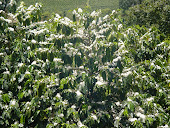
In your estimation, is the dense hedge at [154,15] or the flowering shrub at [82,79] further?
the dense hedge at [154,15]

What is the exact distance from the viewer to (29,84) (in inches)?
126

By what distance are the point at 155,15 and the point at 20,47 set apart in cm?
876

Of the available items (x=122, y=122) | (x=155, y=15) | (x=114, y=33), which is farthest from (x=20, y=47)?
(x=155, y=15)

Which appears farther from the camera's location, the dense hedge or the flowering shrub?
the dense hedge

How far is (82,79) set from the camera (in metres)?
3.07

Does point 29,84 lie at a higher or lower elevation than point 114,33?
lower

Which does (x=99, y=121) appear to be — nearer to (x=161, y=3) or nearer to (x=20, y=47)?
(x=20, y=47)

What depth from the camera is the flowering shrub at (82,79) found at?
9.71 feet

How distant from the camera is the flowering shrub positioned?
2.96 meters

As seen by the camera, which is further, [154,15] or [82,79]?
[154,15]

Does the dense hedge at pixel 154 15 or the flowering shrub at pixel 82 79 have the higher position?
the dense hedge at pixel 154 15

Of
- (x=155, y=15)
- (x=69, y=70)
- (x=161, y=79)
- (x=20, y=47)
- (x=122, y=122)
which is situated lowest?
(x=122, y=122)

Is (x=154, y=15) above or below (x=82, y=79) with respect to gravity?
above

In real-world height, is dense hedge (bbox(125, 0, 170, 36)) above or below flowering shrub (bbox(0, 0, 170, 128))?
above
